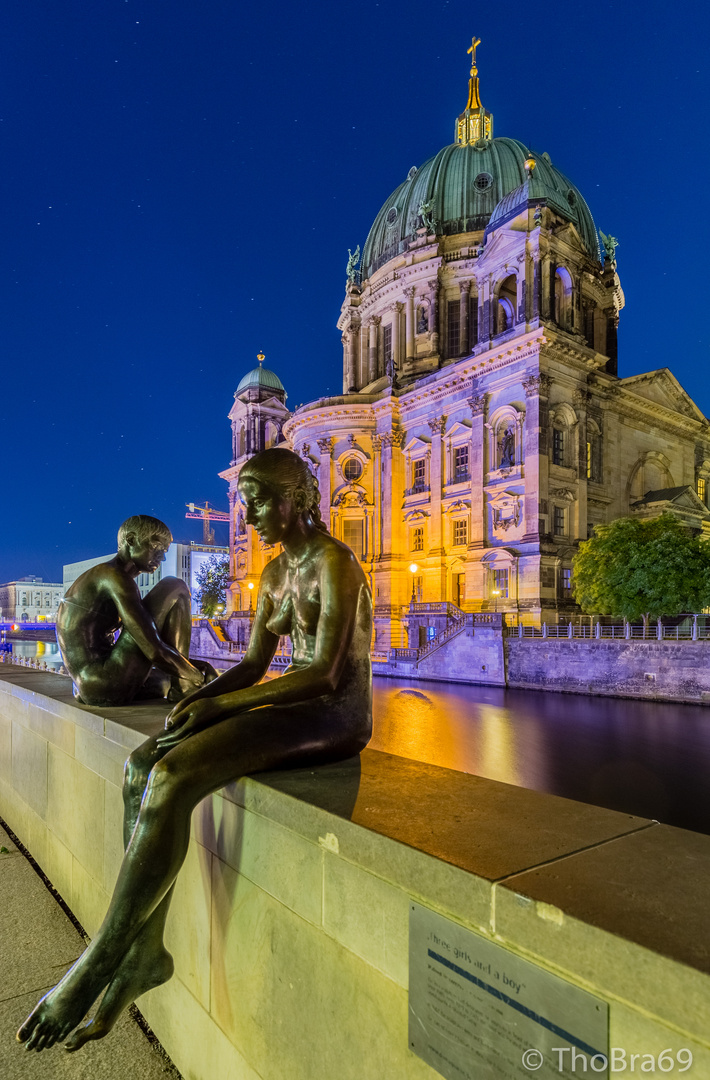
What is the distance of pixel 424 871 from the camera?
194cm

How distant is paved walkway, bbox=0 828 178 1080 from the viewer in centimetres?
293

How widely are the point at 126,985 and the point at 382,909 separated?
47.3 inches

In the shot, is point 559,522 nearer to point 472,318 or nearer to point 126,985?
point 472,318

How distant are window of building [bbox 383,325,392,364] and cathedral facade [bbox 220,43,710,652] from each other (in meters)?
0.55

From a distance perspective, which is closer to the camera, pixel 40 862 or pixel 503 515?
pixel 40 862

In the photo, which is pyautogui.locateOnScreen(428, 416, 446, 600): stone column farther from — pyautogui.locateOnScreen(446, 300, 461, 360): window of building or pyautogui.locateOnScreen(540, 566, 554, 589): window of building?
pyautogui.locateOnScreen(446, 300, 461, 360): window of building

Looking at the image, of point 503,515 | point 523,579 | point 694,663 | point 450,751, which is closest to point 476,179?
point 503,515

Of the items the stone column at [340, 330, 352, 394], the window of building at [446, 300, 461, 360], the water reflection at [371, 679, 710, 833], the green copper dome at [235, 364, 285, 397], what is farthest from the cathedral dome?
the water reflection at [371, 679, 710, 833]

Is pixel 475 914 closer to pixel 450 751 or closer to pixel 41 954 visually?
pixel 41 954

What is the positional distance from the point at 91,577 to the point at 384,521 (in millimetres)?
44127

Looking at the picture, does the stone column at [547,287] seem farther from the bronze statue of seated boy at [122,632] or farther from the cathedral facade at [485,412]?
the bronze statue of seated boy at [122,632]

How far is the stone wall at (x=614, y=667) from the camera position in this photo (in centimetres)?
2539

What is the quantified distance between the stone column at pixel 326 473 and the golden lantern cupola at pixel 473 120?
124 feet

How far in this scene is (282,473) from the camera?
3324mm
